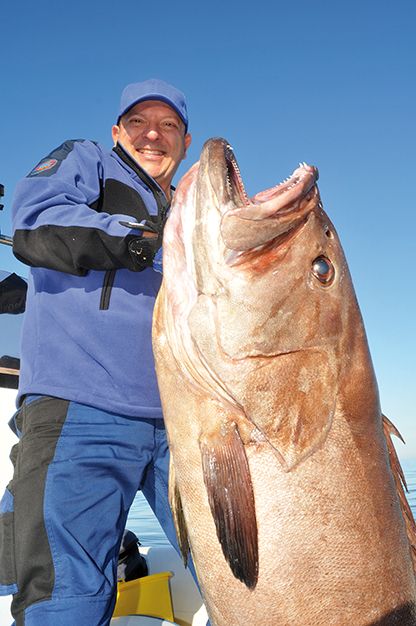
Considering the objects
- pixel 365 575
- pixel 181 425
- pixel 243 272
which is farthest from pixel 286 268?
pixel 365 575

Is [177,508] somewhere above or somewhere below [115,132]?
below

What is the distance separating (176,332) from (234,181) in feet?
1.88

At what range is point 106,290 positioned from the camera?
2883mm

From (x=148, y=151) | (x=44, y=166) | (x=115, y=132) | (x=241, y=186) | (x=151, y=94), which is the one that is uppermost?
A: (x=151, y=94)

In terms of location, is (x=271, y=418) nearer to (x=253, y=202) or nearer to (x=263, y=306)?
(x=263, y=306)

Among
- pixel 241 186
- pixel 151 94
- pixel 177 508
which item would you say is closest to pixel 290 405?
pixel 177 508

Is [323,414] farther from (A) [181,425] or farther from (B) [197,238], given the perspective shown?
(B) [197,238]

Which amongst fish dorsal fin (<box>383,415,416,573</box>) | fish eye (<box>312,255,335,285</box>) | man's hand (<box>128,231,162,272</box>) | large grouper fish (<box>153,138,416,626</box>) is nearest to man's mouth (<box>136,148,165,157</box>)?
man's hand (<box>128,231,162,272</box>)

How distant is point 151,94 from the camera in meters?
3.52

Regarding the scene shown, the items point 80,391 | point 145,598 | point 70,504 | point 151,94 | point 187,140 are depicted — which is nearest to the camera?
point 70,504

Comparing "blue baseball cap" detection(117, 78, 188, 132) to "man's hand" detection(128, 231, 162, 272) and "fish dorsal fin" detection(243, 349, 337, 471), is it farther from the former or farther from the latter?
"fish dorsal fin" detection(243, 349, 337, 471)

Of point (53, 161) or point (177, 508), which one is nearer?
point (177, 508)

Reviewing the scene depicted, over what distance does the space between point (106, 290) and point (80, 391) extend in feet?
1.60

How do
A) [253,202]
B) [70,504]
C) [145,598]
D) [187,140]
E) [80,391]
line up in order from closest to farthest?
[253,202] < [70,504] < [80,391] < [145,598] < [187,140]
